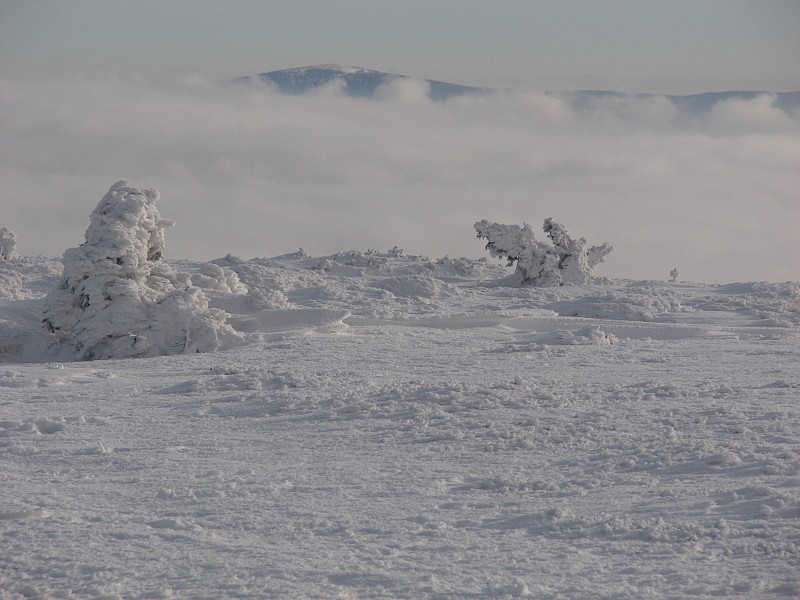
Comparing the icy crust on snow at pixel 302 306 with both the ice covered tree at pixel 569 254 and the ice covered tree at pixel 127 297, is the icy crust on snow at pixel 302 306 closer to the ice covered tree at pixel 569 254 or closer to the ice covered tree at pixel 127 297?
the ice covered tree at pixel 127 297

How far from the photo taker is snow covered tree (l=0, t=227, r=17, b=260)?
2695cm

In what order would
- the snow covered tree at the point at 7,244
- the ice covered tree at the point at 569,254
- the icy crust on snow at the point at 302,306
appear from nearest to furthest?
the icy crust on snow at the point at 302,306, the ice covered tree at the point at 569,254, the snow covered tree at the point at 7,244

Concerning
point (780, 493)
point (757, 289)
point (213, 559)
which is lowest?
point (213, 559)

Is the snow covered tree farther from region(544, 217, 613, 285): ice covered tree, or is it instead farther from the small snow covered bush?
region(544, 217, 613, 285): ice covered tree

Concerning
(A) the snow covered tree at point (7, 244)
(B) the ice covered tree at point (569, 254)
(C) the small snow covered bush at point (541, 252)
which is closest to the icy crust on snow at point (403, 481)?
(C) the small snow covered bush at point (541, 252)

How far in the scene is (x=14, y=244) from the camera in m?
27.2

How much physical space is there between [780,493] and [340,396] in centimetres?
456

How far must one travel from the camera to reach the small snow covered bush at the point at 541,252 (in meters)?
24.4

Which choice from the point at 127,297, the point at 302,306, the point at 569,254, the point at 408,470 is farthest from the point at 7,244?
the point at 408,470

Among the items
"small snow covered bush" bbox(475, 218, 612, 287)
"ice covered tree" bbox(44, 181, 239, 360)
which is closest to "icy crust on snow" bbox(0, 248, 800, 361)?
"ice covered tree" bbox(44, 181, 239, 360)

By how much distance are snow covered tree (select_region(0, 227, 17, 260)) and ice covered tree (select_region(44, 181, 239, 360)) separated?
1406cm

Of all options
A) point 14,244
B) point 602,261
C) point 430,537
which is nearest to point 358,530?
point 430,537

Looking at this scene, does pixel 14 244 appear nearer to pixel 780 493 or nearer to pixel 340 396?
pixel 340 396

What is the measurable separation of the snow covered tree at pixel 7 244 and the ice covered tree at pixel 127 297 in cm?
1406
